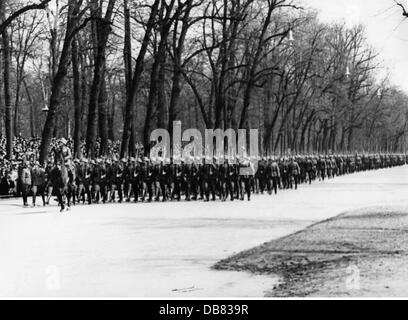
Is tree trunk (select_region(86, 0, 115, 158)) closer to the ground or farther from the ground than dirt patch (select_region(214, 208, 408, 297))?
farther from the ground

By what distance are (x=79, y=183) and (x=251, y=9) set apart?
777 inches

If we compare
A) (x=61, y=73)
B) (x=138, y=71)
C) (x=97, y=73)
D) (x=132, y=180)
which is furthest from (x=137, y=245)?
(x=97, y=73)

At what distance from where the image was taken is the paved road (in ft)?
30.0

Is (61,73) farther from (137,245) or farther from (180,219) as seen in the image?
(137,245)

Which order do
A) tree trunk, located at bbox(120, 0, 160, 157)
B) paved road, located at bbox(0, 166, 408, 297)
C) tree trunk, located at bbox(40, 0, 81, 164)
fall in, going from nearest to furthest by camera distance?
paved road, located at bbox(0, 166, 408, 297) < tree trunk, located at bbox(40, 0, 81, 164) < tree trunk, located at bbox(120, 0, 160, 157)

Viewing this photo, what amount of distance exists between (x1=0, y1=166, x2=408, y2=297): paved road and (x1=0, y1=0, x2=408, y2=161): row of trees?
7.34 meters

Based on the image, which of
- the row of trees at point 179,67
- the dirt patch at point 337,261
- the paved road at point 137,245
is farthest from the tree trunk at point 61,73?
the dirt patch at point 337,261

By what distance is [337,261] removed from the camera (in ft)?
34.4

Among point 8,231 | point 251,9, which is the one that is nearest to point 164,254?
point 8,231

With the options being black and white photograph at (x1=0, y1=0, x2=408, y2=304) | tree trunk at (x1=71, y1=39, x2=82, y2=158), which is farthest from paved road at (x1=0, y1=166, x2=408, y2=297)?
tree trunk at (x1=71, y1=39, x2=82, y2=158)

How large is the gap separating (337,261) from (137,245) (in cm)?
424

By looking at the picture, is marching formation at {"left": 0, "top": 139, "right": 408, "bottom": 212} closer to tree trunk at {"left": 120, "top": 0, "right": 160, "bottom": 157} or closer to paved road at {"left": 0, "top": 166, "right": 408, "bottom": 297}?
paved road at {"left": 0, "top": 166, "right": 408, "bottom": 297}

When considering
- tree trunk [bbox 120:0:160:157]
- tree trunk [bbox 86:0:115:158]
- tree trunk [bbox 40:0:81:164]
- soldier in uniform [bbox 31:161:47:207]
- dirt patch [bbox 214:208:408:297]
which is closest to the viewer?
dirt patch [bbox 214:208:408:297]
